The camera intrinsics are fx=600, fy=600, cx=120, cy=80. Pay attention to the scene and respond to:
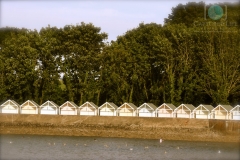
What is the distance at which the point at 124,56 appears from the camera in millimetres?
101500

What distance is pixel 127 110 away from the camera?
88562 millimetres

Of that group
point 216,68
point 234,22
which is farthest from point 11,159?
point 234,22

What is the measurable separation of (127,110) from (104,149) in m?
26.9

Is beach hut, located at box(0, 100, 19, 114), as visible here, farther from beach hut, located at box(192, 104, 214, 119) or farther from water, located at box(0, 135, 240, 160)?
beach hut, located at box(192, 104, 214, 119)

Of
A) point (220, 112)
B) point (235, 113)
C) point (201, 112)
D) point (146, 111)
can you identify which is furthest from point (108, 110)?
point (235, 113)

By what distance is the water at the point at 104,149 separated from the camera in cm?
5561

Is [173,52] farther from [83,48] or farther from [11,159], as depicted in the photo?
[11,159]

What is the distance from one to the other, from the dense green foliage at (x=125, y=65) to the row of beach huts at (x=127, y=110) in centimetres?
781

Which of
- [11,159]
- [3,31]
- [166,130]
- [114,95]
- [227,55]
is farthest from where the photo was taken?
[3,31]

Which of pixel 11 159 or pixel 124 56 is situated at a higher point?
pixel 124 56

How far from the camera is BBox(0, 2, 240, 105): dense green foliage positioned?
94.1m

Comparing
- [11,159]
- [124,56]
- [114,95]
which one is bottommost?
[11,159]

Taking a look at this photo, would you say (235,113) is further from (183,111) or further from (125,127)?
(125,127)

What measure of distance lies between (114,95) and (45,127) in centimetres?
2261
